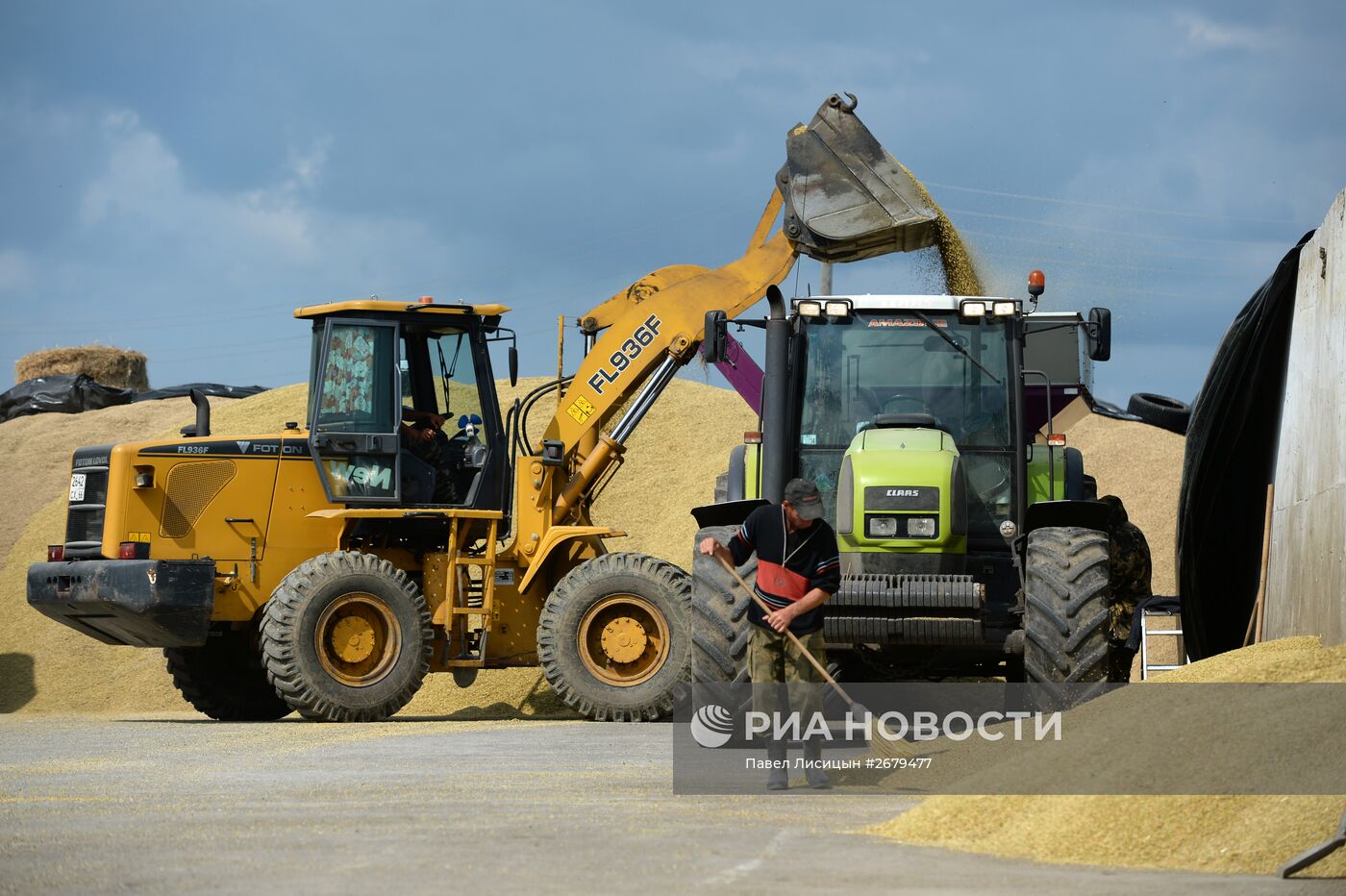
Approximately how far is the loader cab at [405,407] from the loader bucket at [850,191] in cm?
330

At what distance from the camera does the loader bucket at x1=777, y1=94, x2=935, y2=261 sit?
1436cm

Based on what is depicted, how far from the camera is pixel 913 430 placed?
11.6 metres

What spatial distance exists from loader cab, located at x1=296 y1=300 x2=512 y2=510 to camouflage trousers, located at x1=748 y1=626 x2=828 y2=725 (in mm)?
6763

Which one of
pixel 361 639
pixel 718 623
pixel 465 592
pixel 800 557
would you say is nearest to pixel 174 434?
pixel 465 592

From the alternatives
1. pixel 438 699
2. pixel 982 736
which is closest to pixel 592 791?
pixel 982 736

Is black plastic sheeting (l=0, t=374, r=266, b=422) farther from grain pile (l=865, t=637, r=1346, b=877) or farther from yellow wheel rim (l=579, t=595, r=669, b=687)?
grain pile (l=865, t=637, r=1346, b=877)

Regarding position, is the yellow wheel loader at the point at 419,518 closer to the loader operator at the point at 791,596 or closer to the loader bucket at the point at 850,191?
the loader bucket at the point at 850,191

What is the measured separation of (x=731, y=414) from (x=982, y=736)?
73.8 feet

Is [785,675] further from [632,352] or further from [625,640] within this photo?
[632,352]

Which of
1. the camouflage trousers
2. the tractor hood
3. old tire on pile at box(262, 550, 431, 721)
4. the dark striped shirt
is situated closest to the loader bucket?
the tractor hood

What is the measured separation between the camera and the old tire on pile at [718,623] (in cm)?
1096

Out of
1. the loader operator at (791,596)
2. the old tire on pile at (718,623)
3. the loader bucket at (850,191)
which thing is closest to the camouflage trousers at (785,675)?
the loader operator at (791,596)

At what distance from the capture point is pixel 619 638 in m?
14.9

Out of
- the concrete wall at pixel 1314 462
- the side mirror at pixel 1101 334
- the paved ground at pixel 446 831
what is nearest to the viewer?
the paved ground at pixel 446 831
